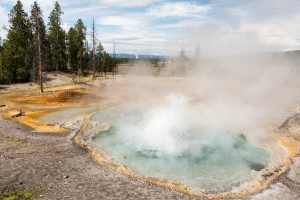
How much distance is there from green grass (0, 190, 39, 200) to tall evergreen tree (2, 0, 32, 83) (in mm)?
20522

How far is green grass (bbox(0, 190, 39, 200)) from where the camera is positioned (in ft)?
16.3

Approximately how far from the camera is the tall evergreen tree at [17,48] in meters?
21.5

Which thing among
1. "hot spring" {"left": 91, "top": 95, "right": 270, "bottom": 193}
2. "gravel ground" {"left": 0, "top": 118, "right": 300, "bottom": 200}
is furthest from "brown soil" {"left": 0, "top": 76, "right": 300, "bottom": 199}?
"hot spring" {"left": 91, "top": 95, "right": 270, "bottom": 193}

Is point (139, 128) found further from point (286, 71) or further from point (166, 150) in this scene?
point (286, 71)

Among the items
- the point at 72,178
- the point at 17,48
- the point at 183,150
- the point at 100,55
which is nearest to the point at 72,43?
the point at 100,55

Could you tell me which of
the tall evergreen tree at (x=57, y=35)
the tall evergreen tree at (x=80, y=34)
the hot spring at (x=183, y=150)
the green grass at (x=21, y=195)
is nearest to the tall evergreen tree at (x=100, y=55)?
the tall evergreen tree at (x=80, y=34)

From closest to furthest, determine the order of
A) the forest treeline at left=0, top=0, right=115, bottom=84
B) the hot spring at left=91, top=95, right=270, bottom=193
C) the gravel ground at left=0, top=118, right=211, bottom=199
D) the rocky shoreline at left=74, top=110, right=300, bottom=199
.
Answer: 1. the gravel ground at left=0, top=118, right=211, bottom=199
2. the rocky shoreline at left=74, top=110, right=300, bottom=199
3. the hot spring at left=91, top=95, right=270, bottom=193
4. the forest treeline at left=0, top=0, right=115, bottom=84

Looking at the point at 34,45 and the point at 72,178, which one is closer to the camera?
the point at 72,178

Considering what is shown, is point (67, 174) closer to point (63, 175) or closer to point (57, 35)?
point (63, 175)

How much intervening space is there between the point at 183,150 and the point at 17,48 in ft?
76.9

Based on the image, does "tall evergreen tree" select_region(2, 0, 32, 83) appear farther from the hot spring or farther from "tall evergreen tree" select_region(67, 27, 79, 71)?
the hot spring

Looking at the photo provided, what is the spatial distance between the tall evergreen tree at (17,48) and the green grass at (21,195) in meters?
20.5

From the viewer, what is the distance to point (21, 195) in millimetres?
5125

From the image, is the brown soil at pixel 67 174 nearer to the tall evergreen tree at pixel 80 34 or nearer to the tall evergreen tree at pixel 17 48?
the tall evergreen tree at pixel 17 48
